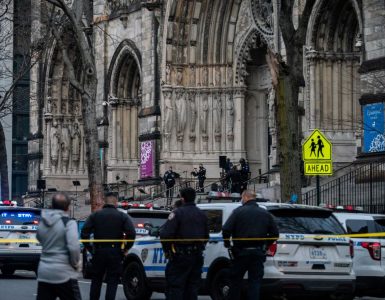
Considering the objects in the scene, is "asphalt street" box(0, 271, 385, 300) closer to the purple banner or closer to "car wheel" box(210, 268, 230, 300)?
"car wheel" box(210, 268, 230, 300)

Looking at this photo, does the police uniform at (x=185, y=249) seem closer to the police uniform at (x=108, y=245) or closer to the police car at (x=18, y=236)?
the police uniform at (x=108, y=245)

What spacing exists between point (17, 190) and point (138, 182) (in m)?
27.8

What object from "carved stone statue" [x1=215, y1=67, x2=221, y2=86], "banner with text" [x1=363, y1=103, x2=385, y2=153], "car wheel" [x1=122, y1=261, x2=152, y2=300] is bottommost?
"car wheel" [x1=122, y1=261, x2=152, y2=300]

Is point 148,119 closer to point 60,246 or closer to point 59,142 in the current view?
point 59,142

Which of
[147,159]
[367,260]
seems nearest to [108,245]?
[367,260]

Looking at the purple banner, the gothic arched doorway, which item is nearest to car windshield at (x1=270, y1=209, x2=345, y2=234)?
the purple banner

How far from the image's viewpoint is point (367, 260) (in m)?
21.5

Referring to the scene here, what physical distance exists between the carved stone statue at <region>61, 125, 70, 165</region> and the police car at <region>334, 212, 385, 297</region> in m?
37.1

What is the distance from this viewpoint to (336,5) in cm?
3853

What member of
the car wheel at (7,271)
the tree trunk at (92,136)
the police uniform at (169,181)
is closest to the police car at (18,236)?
the car wheel at (7,271)

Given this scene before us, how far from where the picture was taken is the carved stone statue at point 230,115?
45.9 meters

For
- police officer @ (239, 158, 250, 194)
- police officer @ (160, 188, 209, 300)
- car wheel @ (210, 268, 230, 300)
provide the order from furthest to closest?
police officer @ (239, 158, 250, 194), car wheel @ (210, 268, 230, 300), police officer @ (160, 188, 209, 300)

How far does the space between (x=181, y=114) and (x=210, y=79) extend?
1.74 meters

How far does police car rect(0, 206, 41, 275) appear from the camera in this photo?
28.0m
